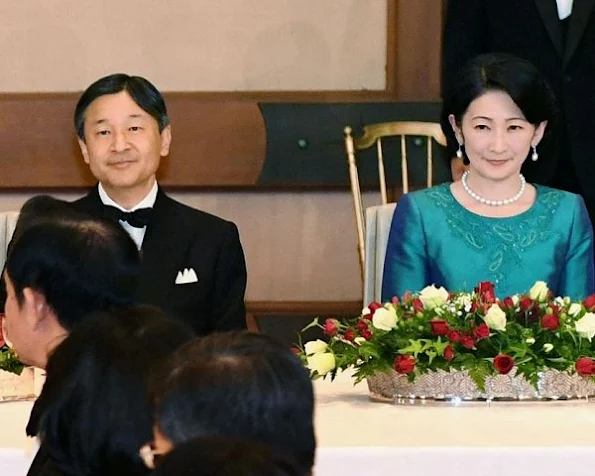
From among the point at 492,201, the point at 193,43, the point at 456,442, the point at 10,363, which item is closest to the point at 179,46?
the point at 193,43

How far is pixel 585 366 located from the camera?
2.27 metres

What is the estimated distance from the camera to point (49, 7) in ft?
15.5

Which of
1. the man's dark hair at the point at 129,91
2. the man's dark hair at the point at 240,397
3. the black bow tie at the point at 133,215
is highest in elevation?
the man's dark hair at the point at 129,91

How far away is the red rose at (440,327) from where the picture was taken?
229 cm

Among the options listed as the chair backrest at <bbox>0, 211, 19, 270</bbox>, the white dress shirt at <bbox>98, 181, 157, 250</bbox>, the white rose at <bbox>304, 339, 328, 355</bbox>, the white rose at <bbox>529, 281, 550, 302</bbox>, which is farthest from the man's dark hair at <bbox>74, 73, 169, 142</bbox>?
the white rose at <bbox>529, 281, 550, 302</bbox>

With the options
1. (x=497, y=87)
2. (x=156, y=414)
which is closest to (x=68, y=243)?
(x=156, y=414)

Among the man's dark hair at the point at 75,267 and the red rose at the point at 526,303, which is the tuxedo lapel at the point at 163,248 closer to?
the red rose at the point at 526,303

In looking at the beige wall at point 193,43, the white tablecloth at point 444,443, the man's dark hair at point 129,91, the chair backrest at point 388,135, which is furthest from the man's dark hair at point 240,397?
the beige wall at point 193,43

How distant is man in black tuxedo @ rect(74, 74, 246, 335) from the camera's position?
132 inches

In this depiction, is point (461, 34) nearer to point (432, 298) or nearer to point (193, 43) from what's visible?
point (193, 43)

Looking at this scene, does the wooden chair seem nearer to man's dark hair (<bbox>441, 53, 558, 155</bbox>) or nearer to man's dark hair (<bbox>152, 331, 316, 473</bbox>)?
man's dark hair (<bbox>441, 53, 558, 155</bbox>)

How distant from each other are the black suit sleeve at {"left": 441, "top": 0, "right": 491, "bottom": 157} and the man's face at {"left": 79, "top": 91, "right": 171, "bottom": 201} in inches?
36.9

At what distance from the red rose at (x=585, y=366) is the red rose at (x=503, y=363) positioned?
0.11 meters

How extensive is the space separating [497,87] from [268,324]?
5.35ft
